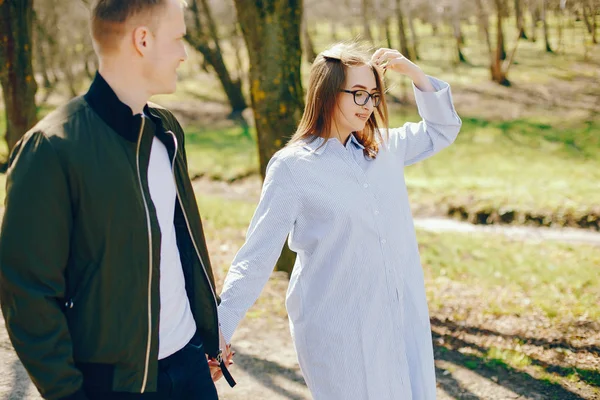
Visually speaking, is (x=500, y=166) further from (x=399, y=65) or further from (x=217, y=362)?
(x=217, y=362)

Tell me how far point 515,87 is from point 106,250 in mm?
23022

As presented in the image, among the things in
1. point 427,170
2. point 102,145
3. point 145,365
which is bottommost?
point 427,170

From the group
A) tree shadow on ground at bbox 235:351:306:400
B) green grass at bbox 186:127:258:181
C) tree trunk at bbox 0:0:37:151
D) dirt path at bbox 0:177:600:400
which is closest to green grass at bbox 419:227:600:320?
dirt path at bbox 0:177:600:400

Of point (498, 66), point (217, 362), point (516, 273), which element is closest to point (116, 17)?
point (217, 362)

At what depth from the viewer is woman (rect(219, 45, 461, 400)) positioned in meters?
2.79

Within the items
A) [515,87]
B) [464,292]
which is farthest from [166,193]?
[515,87]

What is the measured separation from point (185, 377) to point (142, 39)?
1146 millimetres

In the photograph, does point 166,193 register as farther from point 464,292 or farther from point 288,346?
point 464,292

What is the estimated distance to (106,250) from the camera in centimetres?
198

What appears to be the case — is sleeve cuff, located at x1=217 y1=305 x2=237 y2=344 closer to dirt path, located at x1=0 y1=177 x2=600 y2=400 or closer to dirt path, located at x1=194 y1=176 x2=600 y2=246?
dirt path, located at x1=0 y1=177 x2=600 y2=400

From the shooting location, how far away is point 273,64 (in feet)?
21.9

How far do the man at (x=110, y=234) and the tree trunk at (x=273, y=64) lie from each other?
436 cm

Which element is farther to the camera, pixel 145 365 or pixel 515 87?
pixel 515 87

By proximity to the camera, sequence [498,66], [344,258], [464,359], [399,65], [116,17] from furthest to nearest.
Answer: [498,66] < [464,359] < [399,65] < [344,258] < [116,17]
